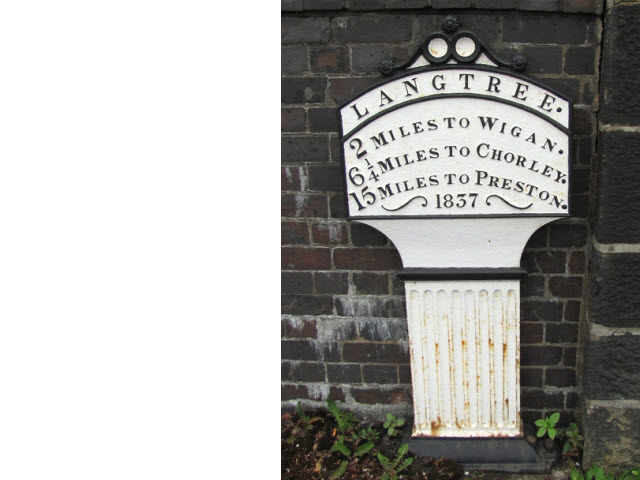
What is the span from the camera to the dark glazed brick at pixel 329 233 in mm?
2465

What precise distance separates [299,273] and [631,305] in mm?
1212

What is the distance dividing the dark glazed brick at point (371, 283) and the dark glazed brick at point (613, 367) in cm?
77

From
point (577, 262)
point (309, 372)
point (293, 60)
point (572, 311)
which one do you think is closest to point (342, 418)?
point (309, 372)

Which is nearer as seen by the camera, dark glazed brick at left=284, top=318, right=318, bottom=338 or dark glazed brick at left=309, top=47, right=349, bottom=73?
dark glazed brick at left=309, top=47, right=349, bottom=73

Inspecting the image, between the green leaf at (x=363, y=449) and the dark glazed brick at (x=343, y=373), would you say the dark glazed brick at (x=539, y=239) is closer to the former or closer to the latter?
the dark glazed brick at (x=343, y=373)

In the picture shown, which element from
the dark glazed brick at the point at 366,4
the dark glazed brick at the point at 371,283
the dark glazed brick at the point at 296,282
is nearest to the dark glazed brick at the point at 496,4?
the dark glazed brick at the point at 366,4

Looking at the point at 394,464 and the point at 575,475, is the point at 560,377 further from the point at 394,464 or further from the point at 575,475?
the point at 394,464

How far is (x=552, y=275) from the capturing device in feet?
7.89

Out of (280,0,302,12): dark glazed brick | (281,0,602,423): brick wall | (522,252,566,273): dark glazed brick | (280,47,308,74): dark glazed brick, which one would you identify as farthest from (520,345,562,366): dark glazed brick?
(280,0,302,12): dark glazed brick

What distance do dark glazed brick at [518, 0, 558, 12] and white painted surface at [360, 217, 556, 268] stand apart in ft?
2.28

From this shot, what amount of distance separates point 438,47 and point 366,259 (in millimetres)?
832

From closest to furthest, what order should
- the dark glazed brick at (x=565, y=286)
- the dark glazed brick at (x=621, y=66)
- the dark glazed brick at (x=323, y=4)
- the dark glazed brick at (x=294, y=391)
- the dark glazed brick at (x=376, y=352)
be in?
the dark glazed brick at (x=621, y=66)
the dark glazed brick at (x=323, y=4)
the dark glazed brick at (x=565, y=286)
the dark glazed brick at (x=376, y=352)
the dark glazed brick at (x=294, y=391)

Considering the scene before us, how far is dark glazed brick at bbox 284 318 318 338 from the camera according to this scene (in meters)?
2.62

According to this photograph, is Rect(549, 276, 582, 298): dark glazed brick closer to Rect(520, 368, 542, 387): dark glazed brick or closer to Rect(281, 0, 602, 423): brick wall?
Rect(281, 0, 602, 423): brick wall
